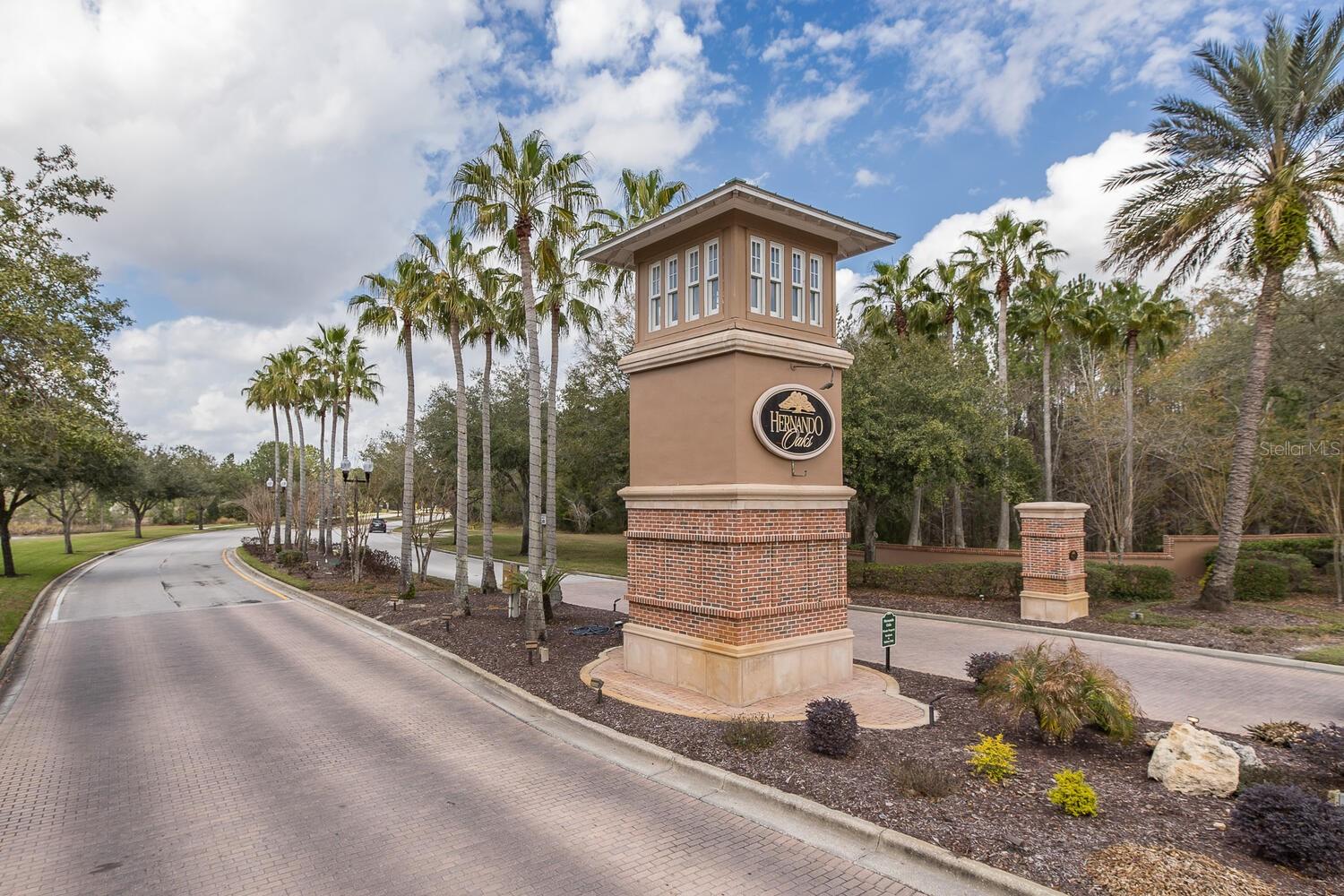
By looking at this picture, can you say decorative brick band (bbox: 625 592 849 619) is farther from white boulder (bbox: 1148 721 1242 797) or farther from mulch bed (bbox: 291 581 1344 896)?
white boulder (bbox: 1148 721 1242 797)

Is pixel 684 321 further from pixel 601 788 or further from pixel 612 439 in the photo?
pixel 612 439

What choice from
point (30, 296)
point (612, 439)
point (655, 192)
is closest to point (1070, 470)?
point (612, 439)

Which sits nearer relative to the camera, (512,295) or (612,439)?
(512,295)

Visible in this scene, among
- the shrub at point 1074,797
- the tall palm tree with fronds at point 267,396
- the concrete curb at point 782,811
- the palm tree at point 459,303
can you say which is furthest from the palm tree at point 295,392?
the shrub at point 1074,797

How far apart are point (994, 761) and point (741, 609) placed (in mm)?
4218

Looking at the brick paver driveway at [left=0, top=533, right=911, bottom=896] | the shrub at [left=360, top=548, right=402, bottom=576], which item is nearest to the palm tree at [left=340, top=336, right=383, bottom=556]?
the shrub at [left=360, top=548, right=402, bottom=576]

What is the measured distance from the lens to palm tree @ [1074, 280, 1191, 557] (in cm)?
2673

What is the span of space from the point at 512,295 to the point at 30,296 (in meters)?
11.4

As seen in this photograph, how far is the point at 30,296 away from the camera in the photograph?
1426cm

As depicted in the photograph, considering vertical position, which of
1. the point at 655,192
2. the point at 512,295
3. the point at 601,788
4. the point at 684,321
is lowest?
the point at 601,788

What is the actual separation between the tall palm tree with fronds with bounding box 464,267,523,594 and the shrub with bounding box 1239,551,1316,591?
76.7 feet

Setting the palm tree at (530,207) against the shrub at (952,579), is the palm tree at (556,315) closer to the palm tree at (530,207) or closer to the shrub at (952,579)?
the palm tree at (530,207)

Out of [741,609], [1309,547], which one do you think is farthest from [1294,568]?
[741,609]

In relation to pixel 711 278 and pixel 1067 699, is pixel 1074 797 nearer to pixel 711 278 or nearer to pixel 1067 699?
pixel 1067 699
